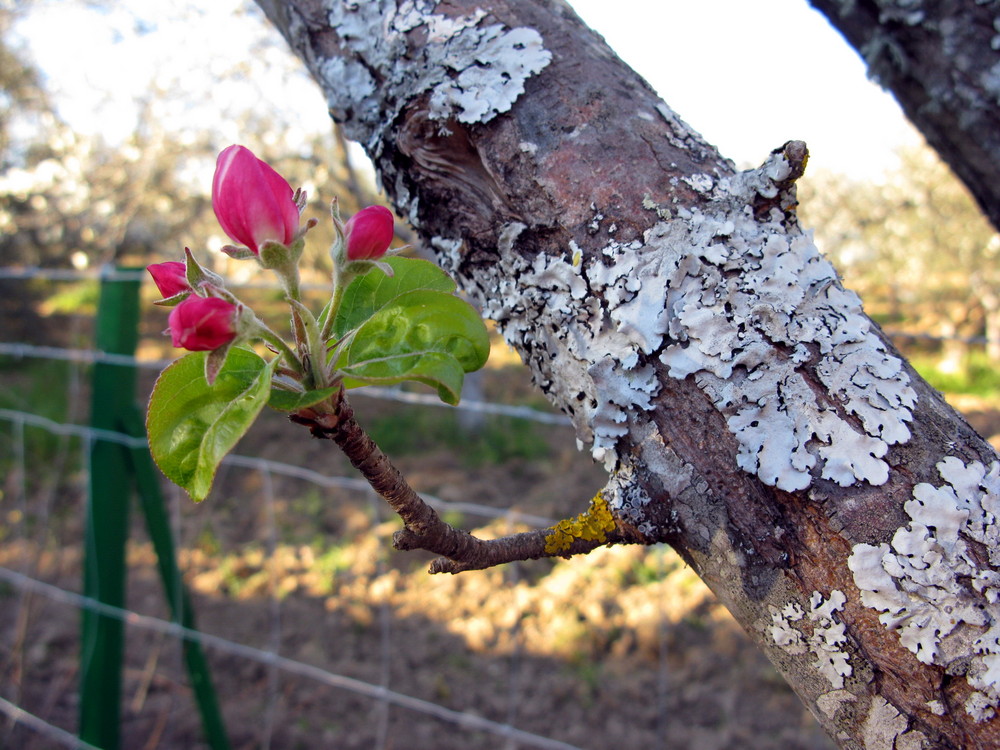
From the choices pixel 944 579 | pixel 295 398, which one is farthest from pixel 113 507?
pixel 944 579

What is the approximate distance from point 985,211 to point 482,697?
2423mm

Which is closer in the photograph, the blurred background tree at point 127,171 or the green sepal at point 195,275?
the green sepal at point 195,275

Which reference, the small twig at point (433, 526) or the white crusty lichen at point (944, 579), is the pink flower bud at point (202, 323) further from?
the white crusty lichen at point (944, 579)

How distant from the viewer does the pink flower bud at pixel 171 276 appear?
0.57 m

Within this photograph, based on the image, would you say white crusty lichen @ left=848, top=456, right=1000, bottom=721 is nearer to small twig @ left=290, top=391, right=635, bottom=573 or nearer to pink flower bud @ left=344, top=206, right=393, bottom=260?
small twig @ left=290, top=391, right=635, bottom=573

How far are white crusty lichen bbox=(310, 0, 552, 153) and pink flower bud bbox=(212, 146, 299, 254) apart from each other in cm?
27

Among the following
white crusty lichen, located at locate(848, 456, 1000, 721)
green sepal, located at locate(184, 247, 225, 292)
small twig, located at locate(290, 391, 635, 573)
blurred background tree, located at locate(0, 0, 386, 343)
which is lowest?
blurred background tree, located at locate(0, 0, 386, 343)

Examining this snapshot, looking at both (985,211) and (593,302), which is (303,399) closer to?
(593,302)

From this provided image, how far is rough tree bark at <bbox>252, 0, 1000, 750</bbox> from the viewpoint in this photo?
0.57m

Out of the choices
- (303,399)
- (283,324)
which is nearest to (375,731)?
(303,399)

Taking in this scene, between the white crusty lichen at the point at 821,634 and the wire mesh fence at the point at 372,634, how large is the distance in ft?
4.62

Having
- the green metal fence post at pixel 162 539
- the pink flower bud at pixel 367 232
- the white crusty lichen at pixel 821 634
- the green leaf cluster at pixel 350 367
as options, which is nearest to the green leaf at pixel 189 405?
the green leaf cluster at pixel 350 367

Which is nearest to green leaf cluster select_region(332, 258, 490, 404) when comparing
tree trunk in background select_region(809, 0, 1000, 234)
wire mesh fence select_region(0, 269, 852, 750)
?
tree trunk in background select_region(809, 0, 1000, 234)

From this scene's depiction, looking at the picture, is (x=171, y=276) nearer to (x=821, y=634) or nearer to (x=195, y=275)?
(x=195, y=275)
